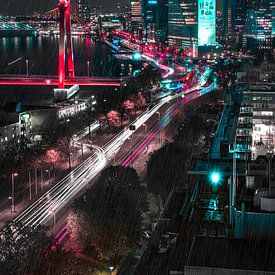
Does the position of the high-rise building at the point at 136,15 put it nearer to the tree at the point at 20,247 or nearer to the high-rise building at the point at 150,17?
the high-rise building at the point at 150,17

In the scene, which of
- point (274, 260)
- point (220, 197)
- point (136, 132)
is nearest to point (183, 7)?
point (136, 132)

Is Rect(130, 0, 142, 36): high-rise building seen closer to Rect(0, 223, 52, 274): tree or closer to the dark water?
the dark water

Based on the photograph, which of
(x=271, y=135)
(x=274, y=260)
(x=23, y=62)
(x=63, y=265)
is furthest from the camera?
(x=23, y=62)

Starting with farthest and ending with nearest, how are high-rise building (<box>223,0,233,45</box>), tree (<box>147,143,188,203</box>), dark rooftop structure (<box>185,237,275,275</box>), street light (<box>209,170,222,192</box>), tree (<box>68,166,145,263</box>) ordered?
1. high-rise building (<box>223,0,233,45</box>)
2. tree (<box>147,143,188,203</box>)
3. street light (<box>209,170,222,192</box>)
4. tree (<box>68,166,145,263</box>)
5. dark rooftop structure (<box>185,237,275,275</box>)

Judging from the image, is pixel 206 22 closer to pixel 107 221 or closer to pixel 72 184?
pixel 72 184

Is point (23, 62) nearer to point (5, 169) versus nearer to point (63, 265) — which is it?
point (5, 169)

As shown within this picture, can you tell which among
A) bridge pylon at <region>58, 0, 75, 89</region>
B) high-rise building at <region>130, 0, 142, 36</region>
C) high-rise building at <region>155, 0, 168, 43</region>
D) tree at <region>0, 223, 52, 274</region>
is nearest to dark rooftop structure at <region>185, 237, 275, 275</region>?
tree at <region>0, 223, 52, 274</region>

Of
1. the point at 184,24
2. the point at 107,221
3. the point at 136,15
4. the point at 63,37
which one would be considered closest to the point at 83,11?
the point at 136,15
